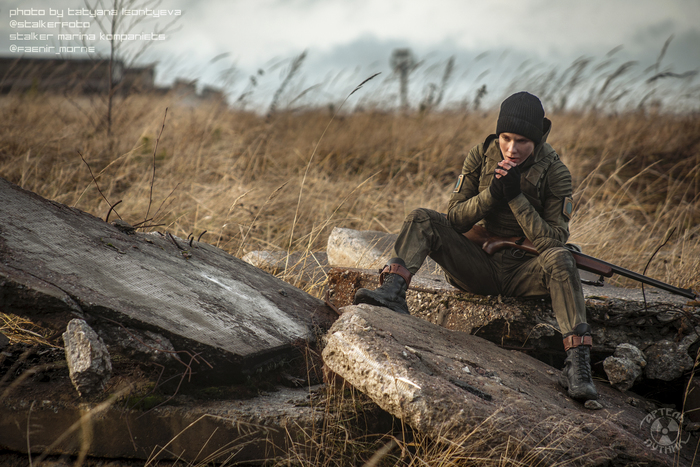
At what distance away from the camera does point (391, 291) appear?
253 cm

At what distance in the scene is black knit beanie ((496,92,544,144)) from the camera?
2.44 metres

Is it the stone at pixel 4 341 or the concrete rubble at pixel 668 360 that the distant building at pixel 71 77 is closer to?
the stone at pixel 4 341

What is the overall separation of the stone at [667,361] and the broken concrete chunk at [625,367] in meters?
0.05

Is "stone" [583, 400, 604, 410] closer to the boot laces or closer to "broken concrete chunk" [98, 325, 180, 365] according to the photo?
the boot laces

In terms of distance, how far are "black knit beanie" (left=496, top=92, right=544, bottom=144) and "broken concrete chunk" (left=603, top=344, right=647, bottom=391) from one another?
1279mm

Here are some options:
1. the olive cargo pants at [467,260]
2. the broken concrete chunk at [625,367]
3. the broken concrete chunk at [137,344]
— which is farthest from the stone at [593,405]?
the broken concrete chunk at [137,344]

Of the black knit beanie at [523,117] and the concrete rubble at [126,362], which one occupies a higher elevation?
the black knit beanie at [523,117]

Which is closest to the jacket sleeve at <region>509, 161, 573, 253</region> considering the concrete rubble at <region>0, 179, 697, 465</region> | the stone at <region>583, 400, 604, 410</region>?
the concrete rubble at <region>0, 179, 697, 465</region>

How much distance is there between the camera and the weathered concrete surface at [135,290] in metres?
1.74

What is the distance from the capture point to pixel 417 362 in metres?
1.92

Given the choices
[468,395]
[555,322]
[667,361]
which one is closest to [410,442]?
[468,395]

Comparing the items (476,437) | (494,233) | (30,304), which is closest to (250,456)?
(476,437)

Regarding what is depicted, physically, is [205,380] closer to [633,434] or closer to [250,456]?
[250,456]

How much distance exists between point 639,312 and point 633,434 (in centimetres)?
87
